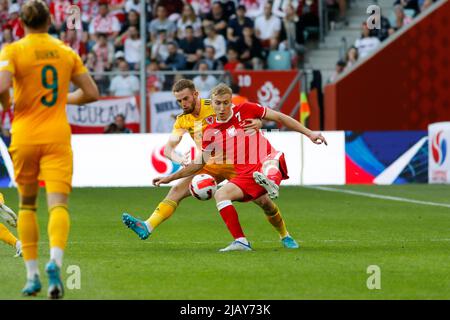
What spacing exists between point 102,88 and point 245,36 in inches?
136

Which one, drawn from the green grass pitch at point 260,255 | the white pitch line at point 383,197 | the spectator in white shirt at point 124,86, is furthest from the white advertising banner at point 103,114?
the green grass pitch at point 260,255

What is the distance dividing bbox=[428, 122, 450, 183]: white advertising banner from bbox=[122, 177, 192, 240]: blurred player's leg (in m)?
11.9

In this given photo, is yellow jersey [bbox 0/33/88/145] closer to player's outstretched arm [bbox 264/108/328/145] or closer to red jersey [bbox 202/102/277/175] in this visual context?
player's outstretched arm [bbox 264/108/328/145]

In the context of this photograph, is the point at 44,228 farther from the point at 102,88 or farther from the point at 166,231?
the point at 102,88

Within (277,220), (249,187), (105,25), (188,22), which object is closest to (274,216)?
(277,220)

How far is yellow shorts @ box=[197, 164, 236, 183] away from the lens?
12.5 metres

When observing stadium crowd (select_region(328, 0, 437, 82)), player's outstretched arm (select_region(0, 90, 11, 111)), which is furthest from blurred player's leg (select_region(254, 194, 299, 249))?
stadium crowd (select_region(328, 0, 437, 82))

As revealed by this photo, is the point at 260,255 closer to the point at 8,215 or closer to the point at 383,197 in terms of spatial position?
the point at 8,215

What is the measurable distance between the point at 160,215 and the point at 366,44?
1623 cm

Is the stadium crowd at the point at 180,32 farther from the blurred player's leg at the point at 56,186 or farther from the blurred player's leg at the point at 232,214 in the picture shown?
the blurred player's leg at the point at 56,186

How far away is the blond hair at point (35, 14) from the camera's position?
8.37m

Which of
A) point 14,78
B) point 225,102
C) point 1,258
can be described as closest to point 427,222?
point 225,102

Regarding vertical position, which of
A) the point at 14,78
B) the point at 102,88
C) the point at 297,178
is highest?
the point at 14,78

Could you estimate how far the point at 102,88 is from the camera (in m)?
26.1
